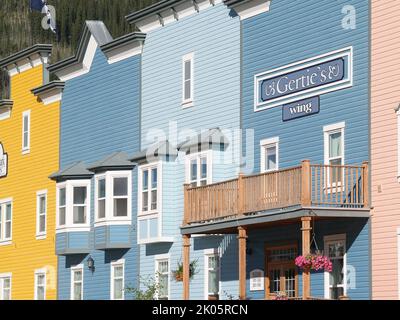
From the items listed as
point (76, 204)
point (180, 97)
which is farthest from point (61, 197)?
point (180, 97)

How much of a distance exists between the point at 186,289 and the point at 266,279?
261 centimetres

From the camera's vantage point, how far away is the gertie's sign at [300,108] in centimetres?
2803

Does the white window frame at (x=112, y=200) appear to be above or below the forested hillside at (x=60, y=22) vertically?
below

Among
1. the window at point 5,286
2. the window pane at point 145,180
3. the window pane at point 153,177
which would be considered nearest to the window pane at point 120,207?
the window pane at point 145,180

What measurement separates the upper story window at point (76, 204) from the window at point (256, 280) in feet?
37.0

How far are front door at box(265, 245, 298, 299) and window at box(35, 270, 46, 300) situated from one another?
1617 centimetres

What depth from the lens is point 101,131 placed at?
40.2 m

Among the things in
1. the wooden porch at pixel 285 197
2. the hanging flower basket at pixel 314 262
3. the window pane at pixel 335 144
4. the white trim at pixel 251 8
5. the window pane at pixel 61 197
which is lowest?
Result: the hanging flower basket at pixel 314 262

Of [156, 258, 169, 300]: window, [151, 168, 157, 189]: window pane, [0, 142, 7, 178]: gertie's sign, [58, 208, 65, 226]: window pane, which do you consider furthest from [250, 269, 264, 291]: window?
[0, 142, 7, 178]: gertie's sign

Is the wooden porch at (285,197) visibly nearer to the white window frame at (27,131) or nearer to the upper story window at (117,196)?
the upper story window at (117,196)

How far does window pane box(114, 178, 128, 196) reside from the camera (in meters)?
37.8

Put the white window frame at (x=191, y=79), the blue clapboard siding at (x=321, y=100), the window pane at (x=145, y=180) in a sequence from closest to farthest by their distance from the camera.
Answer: the blue clapboard siding at (x=321, y=100), the white window frame at (x=191, y=79), the window pane at (x=145, y=180)

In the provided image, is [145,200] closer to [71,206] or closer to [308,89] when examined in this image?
[71,206]
